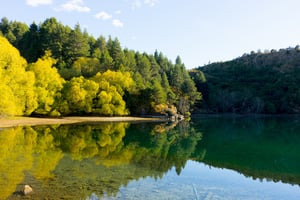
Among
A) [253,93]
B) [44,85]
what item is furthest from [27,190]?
[253,93]

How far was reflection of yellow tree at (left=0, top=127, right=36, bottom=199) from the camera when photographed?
596 inches

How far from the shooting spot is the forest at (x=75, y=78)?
172 ft

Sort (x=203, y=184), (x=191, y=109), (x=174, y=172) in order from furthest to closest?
(x=191, y=109), (x=174, y=172), (x=203, y=184)

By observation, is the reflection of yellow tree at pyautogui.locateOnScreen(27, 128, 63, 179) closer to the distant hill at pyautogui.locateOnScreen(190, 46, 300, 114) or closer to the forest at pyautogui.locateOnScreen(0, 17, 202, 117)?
the forest at pyautogui.locateOnScreen(0, 17, 202, 117)

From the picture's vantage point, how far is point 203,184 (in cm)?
1797

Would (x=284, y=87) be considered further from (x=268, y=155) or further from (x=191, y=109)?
(x=268, y=155)

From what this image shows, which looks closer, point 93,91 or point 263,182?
point 263,182

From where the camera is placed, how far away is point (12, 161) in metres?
21.1

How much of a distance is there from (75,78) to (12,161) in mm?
53429

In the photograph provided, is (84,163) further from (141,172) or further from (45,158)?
(141,172)

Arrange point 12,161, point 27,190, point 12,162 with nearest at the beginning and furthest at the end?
point 27,190, point 12,162, point 12,161

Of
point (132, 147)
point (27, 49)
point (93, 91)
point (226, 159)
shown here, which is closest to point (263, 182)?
point (226, 159)

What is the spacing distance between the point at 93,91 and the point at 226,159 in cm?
5168

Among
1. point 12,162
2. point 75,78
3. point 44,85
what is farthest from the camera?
point 75,78
